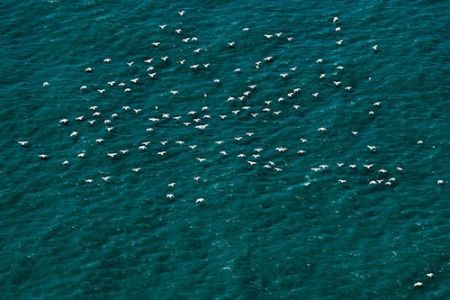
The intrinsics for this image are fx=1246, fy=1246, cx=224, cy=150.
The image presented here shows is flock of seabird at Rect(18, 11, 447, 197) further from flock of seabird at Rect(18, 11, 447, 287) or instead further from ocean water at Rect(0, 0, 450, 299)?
ocean water at Rect(0, 0, 450, 299)

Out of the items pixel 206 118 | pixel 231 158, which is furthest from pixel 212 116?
pixel 231 158

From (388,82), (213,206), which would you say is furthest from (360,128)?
(213,206)

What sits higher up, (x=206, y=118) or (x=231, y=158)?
(x=206, y=118)

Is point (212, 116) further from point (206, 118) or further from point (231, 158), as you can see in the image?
point (231, 158)

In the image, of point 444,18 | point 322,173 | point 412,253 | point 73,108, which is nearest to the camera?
point 412,253

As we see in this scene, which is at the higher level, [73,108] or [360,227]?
[73,108]

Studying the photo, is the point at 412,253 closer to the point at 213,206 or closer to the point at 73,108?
the point at 213,206

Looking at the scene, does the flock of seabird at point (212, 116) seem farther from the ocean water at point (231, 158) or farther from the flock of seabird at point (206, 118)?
the ocean water at point (231, 158)

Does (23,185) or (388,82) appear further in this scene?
(388,82)
